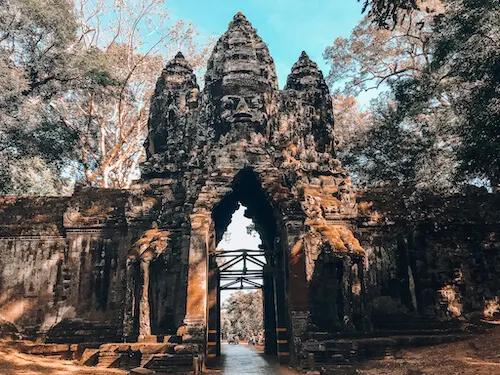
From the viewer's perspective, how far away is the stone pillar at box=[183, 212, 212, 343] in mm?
10547

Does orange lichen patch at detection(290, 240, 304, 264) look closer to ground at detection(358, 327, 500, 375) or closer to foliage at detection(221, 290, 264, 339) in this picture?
ground at detection(358, 327, 500, 375)

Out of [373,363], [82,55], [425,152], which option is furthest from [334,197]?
[82,55]

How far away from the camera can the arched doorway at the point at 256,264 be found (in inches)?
497

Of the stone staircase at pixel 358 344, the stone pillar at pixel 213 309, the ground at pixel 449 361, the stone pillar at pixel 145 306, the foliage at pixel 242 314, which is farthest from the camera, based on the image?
the foliage at pixel 242 314

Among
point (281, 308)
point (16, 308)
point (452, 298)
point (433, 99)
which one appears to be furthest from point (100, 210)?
point (433, 99)

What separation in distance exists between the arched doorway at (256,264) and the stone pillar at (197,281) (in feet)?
2.29

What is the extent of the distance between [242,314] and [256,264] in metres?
23.3

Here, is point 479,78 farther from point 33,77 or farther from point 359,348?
point 33,77

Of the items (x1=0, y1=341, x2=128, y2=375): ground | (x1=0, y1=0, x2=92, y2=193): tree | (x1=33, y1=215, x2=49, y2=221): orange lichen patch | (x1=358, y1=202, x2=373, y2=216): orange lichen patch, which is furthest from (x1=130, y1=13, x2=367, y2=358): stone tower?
(x1=0, y1=0, x2=92, y2=193): tree

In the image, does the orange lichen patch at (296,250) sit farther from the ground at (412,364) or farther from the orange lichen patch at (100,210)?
the orange lichen patch at (100,210)

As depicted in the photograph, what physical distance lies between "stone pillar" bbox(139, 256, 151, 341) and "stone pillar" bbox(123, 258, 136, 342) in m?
0.29

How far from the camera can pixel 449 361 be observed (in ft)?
29.8

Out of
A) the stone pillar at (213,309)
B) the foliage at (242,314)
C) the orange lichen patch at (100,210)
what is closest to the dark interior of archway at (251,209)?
the stone pillar at (213,309)

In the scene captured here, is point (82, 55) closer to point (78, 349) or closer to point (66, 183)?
point (66, 183)
